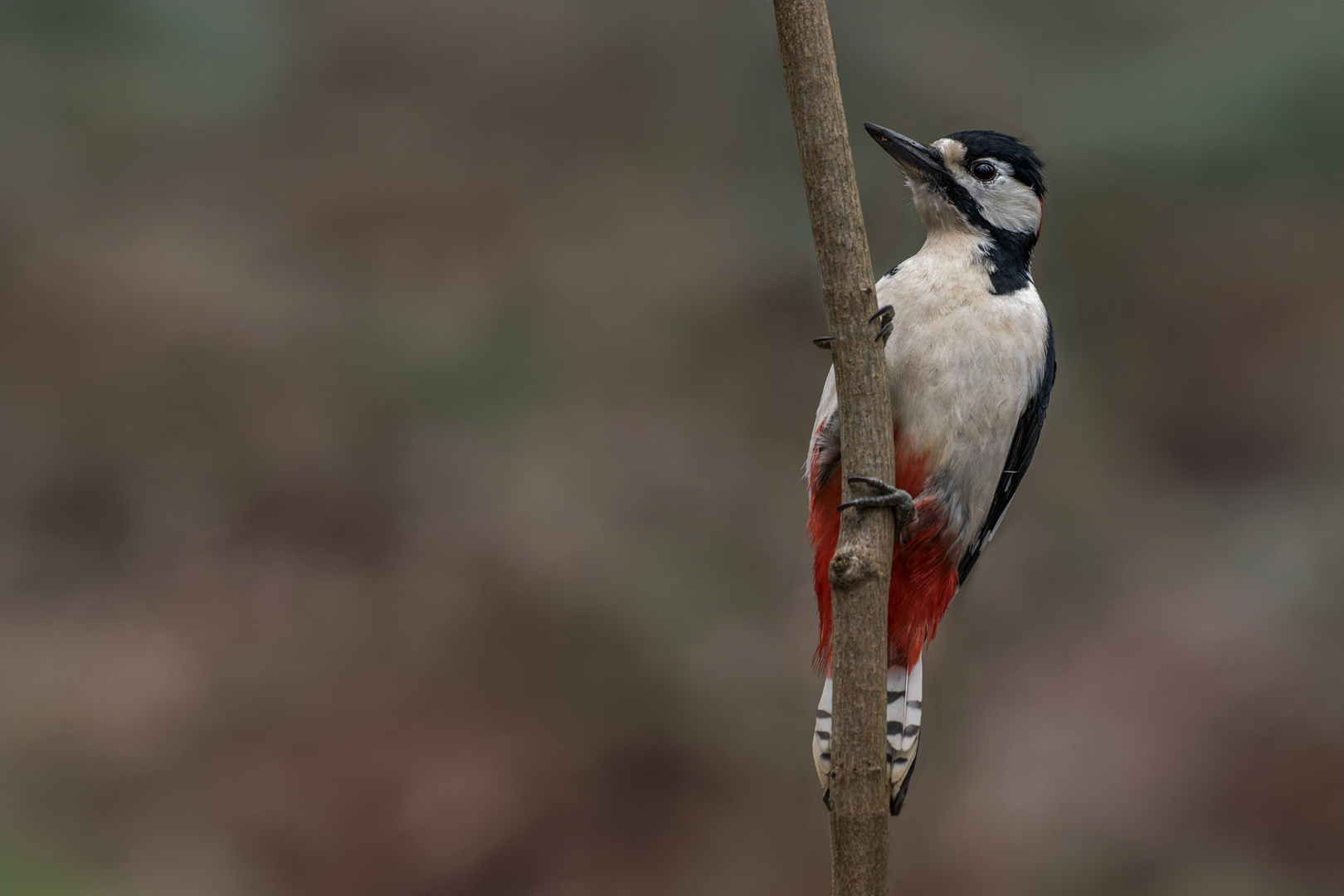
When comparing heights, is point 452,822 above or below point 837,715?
below

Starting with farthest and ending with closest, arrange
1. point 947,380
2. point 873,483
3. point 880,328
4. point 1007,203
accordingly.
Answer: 1. point 1007,203
2. point 947,380
3. point 880,328
4. point 873,483

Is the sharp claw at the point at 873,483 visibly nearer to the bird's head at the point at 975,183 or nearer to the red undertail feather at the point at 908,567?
the red undertail feather at the point at 908,567

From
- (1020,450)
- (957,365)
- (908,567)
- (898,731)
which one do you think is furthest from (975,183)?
(898,731)

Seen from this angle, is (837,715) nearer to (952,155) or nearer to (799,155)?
(799,155)

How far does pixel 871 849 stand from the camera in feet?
3.20

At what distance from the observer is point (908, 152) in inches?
53.1

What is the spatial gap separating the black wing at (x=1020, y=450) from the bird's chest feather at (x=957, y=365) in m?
0.05

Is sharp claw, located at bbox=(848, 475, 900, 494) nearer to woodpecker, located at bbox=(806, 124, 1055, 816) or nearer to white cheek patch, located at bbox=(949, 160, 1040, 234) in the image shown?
woodpecker, located at bbox=(806, 124, 1055, 816)

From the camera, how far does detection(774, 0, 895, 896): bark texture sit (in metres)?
0.94

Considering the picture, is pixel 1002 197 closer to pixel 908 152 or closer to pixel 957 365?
pixel 908 152

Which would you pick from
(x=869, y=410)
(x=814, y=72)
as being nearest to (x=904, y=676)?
(x=869, y=410)

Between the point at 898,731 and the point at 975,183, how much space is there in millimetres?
771

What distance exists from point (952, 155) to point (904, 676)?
0.75 m

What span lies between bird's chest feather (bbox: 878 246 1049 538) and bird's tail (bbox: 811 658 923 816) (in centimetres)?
26
